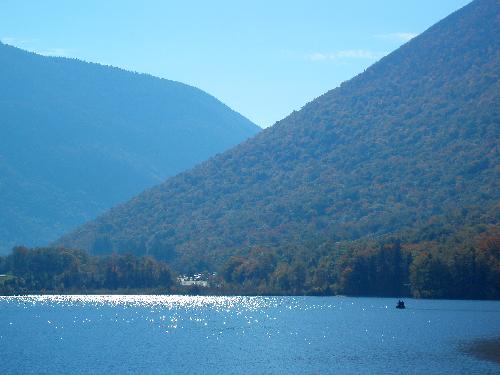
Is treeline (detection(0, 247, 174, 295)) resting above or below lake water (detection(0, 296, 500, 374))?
above

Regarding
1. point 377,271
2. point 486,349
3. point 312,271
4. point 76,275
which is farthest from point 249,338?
point 76,275

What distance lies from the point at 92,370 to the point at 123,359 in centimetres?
653

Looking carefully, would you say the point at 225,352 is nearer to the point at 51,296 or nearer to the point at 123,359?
the point at 123,359

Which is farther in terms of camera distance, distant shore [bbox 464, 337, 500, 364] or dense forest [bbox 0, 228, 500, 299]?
A: dense forest [bbox 0, 228, 500, 299]

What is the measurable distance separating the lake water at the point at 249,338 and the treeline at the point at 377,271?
345 cm

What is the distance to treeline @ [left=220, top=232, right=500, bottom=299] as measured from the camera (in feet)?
439

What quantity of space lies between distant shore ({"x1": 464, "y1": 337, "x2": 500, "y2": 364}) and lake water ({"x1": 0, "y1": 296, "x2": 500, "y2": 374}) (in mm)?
1150

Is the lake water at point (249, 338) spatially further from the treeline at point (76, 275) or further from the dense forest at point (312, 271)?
the treeline at point (76, 275)

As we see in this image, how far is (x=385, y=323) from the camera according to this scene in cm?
10212

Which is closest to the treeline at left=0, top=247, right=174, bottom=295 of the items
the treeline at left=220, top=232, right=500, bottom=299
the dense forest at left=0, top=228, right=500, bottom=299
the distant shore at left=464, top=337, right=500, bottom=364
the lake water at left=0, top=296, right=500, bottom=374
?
the dense forest at left=0, top=228, right=500, bottom=299

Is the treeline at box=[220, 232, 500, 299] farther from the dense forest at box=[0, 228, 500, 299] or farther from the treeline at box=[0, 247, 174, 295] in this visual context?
the treeline at box=[0, 247, 174, 295]

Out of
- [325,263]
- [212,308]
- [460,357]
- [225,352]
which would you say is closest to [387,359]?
[460,357]

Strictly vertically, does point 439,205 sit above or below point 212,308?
above

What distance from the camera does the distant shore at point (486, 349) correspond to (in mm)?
69938
